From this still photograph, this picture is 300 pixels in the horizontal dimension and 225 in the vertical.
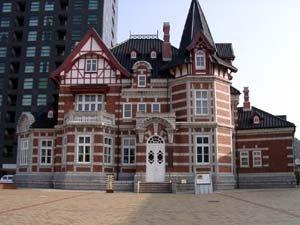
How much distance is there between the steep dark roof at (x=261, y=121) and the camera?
1558 inches

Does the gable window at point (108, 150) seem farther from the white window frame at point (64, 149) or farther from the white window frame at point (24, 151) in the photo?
the white window frame at point (24, 151)

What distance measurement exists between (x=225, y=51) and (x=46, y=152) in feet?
66.0

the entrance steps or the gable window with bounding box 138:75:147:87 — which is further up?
the gable window with bounding box 138:75:147:87

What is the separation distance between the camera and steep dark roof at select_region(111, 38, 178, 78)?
40.1 m

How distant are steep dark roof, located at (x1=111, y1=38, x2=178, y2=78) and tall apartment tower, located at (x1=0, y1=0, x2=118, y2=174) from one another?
35839 mm

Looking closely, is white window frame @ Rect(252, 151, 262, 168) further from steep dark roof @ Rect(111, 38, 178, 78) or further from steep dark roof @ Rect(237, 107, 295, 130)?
steep dark roof @ Rect(111, 38, 178, 78)

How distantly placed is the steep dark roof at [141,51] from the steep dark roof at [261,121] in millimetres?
9050

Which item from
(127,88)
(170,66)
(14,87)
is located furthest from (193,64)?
(14,87)

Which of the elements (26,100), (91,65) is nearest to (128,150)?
(91,65)

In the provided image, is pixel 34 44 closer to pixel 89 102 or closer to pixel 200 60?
pixel 89 102

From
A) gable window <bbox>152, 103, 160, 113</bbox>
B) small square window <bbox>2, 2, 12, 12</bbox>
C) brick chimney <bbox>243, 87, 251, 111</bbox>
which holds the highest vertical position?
small square window <bbox>2, 2, 12, 12</bbox>

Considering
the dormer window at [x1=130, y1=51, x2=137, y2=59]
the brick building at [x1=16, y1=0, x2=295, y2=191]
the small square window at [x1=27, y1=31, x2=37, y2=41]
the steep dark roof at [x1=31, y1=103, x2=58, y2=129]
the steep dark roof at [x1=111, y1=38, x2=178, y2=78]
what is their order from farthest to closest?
the small square window at [x1=27, y1=31, x2=37, y2=41] → the dormer window at [x1=130, y1=51, x2=137, y2=59] → the steep dark roof at [x1=31, y1=103, x2=58, y2=129] → the steep dark roof at [x1=111, y1=38, x2=178, y2=78] → the brick building at [x1=16, y1=0, x2=295, y2=191]

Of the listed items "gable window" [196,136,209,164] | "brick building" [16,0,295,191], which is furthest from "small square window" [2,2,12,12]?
"gable window" [196,136,209,164]

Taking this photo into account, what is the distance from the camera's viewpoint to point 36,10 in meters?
82.7
